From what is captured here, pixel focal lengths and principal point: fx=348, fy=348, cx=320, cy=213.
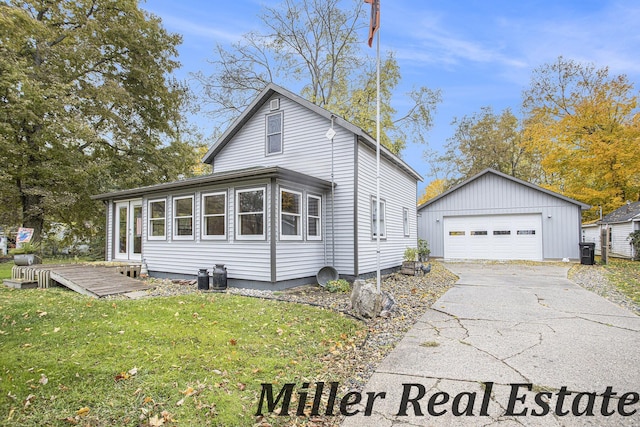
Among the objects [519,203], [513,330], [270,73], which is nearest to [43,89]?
[270,73]

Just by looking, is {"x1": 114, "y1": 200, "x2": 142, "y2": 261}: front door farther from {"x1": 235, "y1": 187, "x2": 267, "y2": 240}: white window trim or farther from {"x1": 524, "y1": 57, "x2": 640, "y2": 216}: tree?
{"x1": 524, "y1": 57, "x2": 640, "y2": 216}: tree

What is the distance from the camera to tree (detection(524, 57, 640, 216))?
64.0 ft

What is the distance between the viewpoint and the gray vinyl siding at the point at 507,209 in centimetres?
1647

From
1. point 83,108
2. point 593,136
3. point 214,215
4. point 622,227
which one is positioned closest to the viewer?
point 214,215

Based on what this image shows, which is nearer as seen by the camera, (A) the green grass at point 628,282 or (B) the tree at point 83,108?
(A) the green grass at point 628,282

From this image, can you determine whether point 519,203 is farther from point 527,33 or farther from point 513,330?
point 513,330

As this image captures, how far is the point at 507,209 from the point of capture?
1747 cm

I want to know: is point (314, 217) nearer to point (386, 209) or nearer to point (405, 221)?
point (386, 209)

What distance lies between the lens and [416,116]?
2272 cm

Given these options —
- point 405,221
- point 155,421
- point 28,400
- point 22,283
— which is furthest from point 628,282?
point 22,283

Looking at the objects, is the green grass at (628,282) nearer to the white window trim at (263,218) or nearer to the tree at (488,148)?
the white window trim at (263,218)

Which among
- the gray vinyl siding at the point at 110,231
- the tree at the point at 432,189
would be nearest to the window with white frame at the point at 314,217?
the gray vinyl siding at the point at 110,231

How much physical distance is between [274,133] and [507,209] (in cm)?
1271

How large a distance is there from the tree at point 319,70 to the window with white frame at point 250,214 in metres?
13.8
